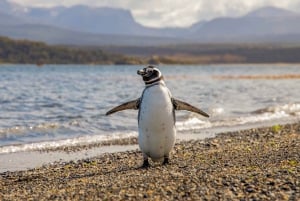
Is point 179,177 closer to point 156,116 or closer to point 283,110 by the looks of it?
point 156,116

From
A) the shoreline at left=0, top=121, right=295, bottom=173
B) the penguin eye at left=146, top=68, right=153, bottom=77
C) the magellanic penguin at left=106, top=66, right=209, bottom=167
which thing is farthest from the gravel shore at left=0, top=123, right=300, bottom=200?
the penguin eye at left=146, top=68, right=153, bottom=77

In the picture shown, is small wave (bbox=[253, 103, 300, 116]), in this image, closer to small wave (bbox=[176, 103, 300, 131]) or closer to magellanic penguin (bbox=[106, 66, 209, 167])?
small wave (bbox=[176, 103, 300, 131])

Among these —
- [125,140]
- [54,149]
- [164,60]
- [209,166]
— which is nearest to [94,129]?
[125,140]

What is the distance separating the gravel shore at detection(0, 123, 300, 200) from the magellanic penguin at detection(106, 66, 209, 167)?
339 mm

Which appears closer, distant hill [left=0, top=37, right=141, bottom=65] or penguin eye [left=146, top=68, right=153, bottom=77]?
penguin eye [left=146, top=68, right=153, bottom=77]

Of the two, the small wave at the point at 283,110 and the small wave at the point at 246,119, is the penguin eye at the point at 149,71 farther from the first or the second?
the small wave at the point at 283,110

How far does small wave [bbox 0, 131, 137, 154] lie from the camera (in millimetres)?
15266

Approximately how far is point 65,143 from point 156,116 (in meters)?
6.66

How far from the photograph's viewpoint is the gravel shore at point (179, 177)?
757cm

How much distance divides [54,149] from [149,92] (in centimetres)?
553

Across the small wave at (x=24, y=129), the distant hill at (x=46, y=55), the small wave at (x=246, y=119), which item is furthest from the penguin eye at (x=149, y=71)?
the distant hill at (x=46, y=55)

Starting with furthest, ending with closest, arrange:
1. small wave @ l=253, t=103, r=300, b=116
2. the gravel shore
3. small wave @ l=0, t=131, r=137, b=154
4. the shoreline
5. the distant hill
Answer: the distant hill
small wave @ l=253, t=103, r=300, b=116
small wave @ l=0, t=131, r=137, b=154
the shoreline
the gravel shore

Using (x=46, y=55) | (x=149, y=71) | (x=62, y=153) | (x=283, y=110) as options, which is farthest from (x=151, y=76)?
(x=46, y=55)

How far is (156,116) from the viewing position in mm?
10383
